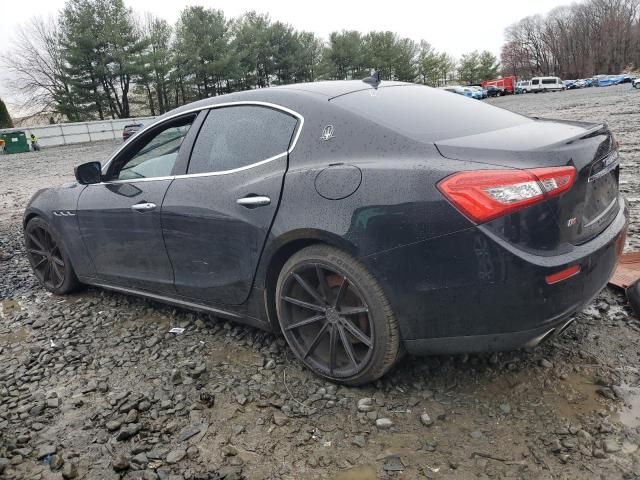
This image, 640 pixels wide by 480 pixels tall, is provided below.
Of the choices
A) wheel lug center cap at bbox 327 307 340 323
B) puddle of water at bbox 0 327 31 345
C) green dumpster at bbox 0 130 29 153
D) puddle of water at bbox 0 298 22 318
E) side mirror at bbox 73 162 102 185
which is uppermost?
green dumpster at bbox 0 130 29 153

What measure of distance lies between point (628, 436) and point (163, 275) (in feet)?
8.91

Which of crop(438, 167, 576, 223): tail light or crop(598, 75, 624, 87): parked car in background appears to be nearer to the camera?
crop(438, 167, 576, 223): tail light

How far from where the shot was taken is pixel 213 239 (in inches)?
116

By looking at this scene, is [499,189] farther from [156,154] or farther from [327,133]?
[156,154]

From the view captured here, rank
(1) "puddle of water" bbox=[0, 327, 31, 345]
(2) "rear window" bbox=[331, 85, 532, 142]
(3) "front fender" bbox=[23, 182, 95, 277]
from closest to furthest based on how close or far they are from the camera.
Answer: (2) "rear window" bbox=[331, 85, 532, 142] → (1) "puddle of water" bbox=[0, 327, 31, 345] → (3) "front fender" bbox=[23, 182, 95, 277]

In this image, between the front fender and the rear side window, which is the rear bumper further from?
the front fender

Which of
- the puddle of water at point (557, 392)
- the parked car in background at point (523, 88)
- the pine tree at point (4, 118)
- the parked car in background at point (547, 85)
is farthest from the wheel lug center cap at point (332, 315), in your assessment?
the parked car in background at point (523, 88)

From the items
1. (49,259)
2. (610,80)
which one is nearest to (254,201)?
(49,259)

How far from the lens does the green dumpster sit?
3007 cm

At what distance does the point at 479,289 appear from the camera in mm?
2123

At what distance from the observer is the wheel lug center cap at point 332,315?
8.43ft

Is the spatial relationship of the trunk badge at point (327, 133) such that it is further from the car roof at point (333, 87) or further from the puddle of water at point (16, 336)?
the puddle of water at point (16, 336)

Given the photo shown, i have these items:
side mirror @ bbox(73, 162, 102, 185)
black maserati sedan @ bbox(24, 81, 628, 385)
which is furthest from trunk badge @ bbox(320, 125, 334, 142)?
side mirror @ bbox(73, 162, 102, 185)

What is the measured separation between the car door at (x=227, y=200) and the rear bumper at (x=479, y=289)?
0.75m
